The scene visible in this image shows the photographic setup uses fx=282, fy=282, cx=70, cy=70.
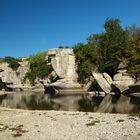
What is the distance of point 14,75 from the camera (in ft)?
347

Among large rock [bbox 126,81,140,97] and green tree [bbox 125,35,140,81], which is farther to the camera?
green tree [bbox 125,35,140,81]

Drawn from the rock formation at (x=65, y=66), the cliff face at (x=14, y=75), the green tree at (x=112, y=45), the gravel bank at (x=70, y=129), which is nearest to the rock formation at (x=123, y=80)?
the green tree at (x=112, y=45)

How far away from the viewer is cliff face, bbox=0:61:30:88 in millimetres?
105062

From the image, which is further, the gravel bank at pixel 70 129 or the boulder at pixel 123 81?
the boulder at pixel 123 81

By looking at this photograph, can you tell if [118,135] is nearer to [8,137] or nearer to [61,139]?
[61,139]

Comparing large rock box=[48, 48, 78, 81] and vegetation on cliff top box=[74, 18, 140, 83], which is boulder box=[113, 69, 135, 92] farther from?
large rock box=[48, 48, 78, 81]

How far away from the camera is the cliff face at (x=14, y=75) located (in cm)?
10506

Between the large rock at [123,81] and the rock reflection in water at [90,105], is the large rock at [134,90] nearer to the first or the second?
the large rock at [123,81]

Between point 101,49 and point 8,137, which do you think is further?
point 101,49

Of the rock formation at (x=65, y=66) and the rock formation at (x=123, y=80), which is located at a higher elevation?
the rock formation at (x=65, y=66)

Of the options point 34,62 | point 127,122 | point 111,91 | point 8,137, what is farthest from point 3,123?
point 34,62

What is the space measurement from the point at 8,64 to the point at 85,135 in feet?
300

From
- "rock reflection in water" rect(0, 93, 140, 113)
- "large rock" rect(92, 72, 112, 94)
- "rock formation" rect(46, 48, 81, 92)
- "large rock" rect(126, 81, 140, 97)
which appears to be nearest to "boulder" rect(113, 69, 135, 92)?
"large rock" rect(126, 81, 140, 97)

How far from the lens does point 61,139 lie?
744 inches
